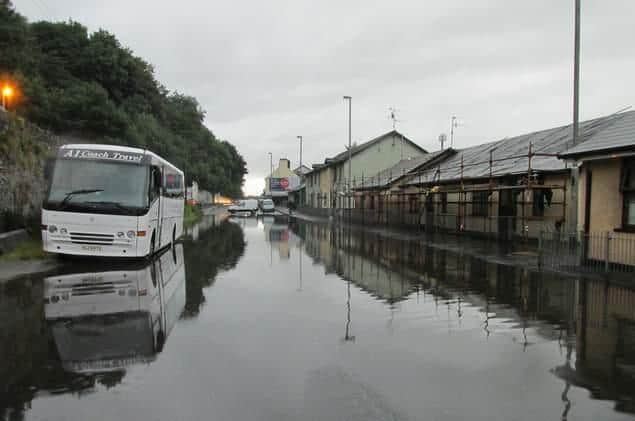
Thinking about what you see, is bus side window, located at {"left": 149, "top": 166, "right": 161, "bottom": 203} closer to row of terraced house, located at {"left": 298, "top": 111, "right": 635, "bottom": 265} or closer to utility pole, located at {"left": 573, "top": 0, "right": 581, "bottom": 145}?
row of terraced house, located at {"left": 298, "top": 111, "right": 635, "bottom": 265}

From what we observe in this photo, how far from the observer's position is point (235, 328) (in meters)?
7.63

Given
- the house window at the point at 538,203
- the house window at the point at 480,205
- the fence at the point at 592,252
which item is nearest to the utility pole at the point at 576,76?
the fence at the point at 592,252

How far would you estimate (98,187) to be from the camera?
518 inches

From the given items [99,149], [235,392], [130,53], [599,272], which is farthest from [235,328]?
[130,53]

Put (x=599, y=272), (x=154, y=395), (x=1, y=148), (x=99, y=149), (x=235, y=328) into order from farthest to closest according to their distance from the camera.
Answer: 1. (x=1, y=148)
2. (x=99, y=149)
3. (x=599, y=272)
4. (x=235, y=328)
5. (x=154, y=395)

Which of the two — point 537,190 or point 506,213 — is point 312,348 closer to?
point 537,190

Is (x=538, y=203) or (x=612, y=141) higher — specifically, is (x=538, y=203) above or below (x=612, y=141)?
below

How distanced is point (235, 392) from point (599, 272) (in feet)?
35.8

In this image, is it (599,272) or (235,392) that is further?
(599,272)

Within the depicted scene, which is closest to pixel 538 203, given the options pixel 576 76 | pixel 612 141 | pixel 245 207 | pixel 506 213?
pixel 506 213

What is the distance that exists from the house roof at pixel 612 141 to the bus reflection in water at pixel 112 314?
34.7 ft

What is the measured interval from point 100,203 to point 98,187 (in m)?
0.54

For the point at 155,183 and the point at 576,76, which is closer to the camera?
the point at 155,183

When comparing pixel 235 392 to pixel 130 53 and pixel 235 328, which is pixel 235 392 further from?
pixel 130 53
